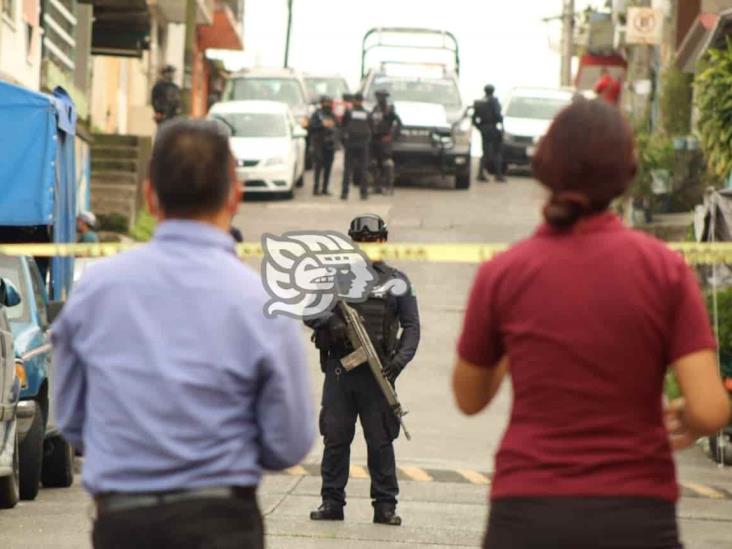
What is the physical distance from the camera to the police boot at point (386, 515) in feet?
39.7

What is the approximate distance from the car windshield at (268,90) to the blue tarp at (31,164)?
84.4 ft

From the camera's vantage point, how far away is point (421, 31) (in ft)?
151

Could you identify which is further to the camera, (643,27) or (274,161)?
(643,27)

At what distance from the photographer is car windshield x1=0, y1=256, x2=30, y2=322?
48.1ft

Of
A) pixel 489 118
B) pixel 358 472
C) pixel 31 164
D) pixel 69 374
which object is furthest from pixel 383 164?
pixel 69 374

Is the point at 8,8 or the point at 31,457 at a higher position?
the point at 8,8

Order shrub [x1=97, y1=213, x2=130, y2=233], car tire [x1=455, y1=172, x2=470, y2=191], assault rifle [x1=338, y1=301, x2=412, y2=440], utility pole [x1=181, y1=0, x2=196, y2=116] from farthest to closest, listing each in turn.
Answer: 1. utility pole [x1=181, y1=0, x2=196, y2=116]
2. car tire [x1=455, y1=172, x2=470, y2=191]
3. shrub [x1=97, y1=213, x2=130, y2=233]
4. assault rifle [x1=338, y1=301, x2=412, y2=440]

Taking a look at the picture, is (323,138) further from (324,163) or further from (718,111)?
(718,111)

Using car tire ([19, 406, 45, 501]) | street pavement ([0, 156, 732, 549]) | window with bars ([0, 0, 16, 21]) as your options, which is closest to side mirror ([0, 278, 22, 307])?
car tire ([19, 406, 45, 501])

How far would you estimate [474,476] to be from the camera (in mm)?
16188

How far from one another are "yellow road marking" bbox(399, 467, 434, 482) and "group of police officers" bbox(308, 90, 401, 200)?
1916 cm

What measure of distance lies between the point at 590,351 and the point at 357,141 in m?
31.2

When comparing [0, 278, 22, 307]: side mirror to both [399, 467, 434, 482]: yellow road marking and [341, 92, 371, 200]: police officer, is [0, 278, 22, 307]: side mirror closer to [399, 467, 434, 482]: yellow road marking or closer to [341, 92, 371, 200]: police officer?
[399, 467, 434, 482]: yellow road marking

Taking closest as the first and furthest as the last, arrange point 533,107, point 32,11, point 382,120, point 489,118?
point 32,11 < point 382,120 < point 489,118 < point 533,107
